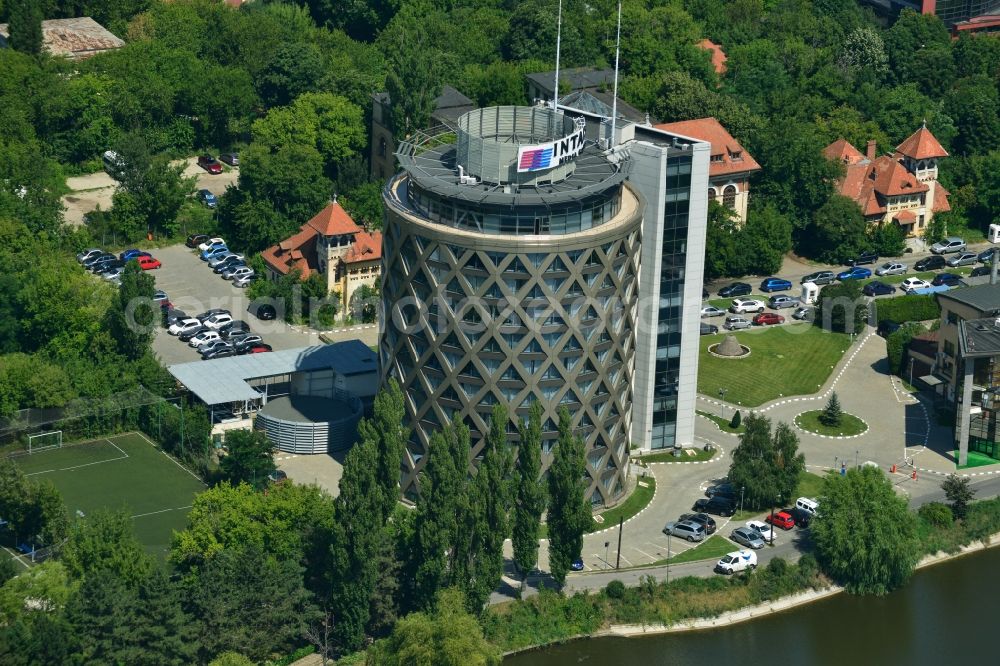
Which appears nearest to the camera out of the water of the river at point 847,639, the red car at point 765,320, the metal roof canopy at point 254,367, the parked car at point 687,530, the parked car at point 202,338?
the water of the river at point 847,639

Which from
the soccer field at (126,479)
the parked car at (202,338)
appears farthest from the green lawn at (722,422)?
the parked car at (202,338)

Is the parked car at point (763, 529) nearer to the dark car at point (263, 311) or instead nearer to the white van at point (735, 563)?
the white van at point (735, 563)

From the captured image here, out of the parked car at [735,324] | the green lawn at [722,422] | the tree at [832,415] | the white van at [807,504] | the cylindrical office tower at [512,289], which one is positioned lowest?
the white van at [807,504]

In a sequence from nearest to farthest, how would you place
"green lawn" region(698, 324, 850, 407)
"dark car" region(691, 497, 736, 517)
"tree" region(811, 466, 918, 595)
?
1. "tree" region(811, 466, 918, 595)
2. "dark car" region(691, 497, 736, 517)
3. "green lawn" region(698, 324, 850, 407)

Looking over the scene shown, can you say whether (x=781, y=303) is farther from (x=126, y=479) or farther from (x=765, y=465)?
(x=126, y=479)

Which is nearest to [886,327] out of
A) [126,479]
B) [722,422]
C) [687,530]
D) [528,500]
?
[722,422]

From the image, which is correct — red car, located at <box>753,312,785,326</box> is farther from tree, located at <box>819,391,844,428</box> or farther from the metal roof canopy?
the metal roof canopy

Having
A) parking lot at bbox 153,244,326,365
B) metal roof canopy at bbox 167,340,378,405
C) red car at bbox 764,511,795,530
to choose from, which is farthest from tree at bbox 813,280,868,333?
parking lot at bbox 153,244,326,365
